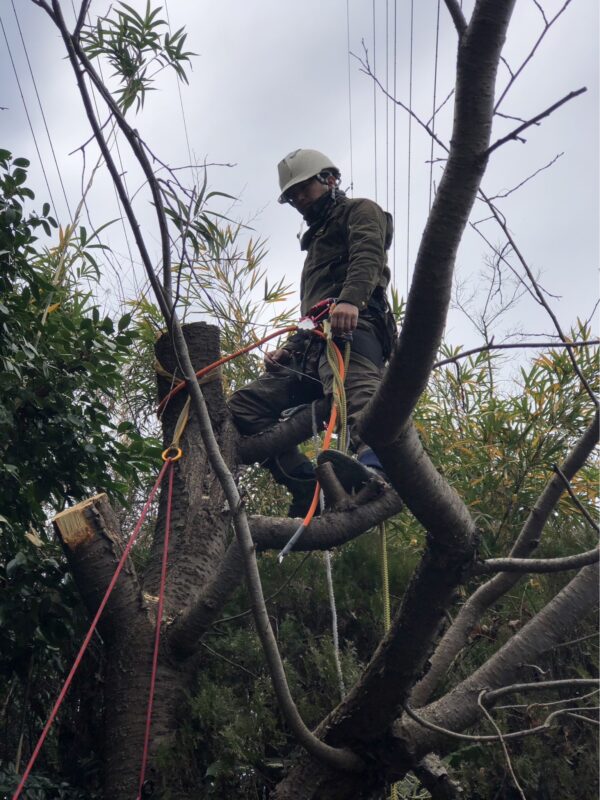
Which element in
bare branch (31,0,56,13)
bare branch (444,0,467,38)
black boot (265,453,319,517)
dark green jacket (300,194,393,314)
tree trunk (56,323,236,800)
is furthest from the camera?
black boot (265,453,319,517)

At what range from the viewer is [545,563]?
6.51ft

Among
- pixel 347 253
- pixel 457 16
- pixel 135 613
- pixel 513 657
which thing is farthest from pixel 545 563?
pixel 347 253

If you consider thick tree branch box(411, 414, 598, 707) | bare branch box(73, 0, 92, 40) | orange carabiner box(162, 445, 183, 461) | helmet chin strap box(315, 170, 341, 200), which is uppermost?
helmet chin strap box(315, 170, 341, 200)

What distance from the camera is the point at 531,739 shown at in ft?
11.0

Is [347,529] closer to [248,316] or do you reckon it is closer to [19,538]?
[19,538]

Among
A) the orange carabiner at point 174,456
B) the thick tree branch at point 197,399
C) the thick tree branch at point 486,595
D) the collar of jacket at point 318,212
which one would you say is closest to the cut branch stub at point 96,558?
the orange carabiner at point 174,456

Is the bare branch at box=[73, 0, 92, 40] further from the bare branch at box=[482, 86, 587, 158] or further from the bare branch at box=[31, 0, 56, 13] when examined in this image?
the bare branch at box=[482, 86, 587, 158]

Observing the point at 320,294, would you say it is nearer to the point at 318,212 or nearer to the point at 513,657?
the point at 318,212

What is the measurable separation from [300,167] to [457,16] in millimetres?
2570

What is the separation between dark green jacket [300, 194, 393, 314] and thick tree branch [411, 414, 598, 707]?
123cm

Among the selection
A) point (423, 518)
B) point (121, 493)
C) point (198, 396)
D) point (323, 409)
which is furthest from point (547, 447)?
point (198, 396)

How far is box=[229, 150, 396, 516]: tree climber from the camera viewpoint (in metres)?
3.59

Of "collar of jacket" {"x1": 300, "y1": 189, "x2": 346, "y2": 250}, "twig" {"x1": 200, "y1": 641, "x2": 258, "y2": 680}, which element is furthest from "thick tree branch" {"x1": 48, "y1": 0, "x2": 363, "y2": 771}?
"collar of jacket" {"x1": 300, "y1": 189, "x2": 346, "y2": 250}

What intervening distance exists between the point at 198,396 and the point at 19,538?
1298 mm
